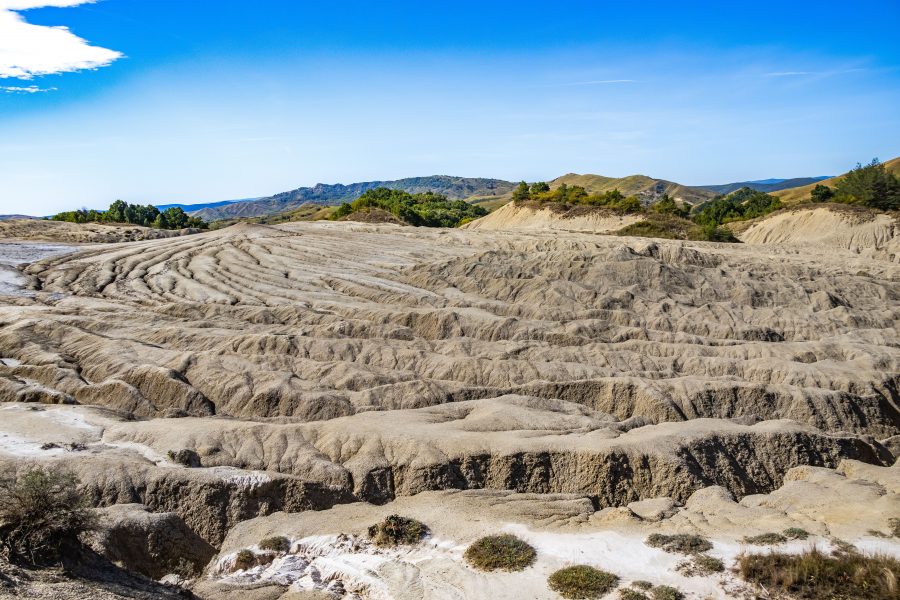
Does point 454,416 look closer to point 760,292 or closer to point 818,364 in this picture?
point 818,364

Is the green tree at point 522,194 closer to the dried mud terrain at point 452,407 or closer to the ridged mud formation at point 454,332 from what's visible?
the ridged mud formation at point 454,332

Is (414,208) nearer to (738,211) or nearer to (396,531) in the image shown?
(738,211)

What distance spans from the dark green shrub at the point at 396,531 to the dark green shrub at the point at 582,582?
3106 mm

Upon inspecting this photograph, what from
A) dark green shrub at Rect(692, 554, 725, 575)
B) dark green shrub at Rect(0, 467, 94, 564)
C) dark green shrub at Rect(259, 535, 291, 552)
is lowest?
dark green shrub at Rect(259, 535, 291, 552)

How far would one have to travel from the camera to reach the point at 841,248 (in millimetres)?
56906

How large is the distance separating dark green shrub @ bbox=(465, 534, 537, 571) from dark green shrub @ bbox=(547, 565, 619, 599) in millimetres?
759

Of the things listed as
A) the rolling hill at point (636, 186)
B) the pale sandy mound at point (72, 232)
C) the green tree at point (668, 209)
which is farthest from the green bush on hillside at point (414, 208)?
the rolling hill at point (636, 186)

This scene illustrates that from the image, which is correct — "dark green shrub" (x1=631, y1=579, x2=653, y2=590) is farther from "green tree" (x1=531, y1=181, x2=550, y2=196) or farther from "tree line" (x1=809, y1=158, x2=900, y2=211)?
"green tree" (x1=531, y1=181, x2=550, y2=196)

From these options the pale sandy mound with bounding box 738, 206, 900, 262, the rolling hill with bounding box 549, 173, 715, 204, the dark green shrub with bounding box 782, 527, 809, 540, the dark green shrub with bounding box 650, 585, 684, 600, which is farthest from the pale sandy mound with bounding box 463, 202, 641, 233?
the rolling hill with bounding box 549, 173, 715, 204

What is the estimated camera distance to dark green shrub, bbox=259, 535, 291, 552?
14.3 metres

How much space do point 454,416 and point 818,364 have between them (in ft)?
48.3

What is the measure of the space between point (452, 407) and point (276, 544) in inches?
326

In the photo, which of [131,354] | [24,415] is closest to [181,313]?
[131,354]

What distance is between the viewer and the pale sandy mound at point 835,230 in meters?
58.2
